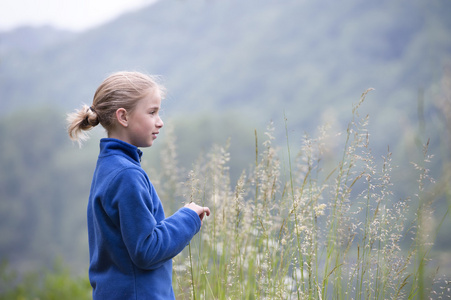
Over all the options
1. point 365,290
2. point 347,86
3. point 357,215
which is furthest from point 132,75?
point 347,86

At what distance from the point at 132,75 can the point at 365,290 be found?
111 centimetres

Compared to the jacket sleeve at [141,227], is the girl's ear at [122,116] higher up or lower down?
higher up

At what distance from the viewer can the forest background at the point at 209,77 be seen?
28.0 feet

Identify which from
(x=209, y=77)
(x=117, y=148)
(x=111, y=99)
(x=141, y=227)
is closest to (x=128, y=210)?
(x=141, y=227)

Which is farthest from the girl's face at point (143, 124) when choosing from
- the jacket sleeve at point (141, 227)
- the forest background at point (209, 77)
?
the forest background at point (209, 77)

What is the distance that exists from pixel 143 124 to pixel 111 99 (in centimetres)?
12

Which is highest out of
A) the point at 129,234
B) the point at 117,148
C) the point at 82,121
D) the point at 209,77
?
the point at 209,77

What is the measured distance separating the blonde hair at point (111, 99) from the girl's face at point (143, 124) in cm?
2

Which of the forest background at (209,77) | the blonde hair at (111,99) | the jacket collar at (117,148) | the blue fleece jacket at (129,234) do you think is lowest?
the blue fleece jacket at (129,234)

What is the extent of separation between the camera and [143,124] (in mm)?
1105

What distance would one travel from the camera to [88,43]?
12.2 meters

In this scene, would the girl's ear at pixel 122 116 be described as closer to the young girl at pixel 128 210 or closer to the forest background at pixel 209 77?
the young girl at pixel 128 210

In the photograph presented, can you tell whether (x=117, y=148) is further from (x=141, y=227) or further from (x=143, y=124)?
(x=141, y=227)

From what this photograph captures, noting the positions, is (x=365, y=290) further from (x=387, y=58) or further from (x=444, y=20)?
(x=387, y=58)
